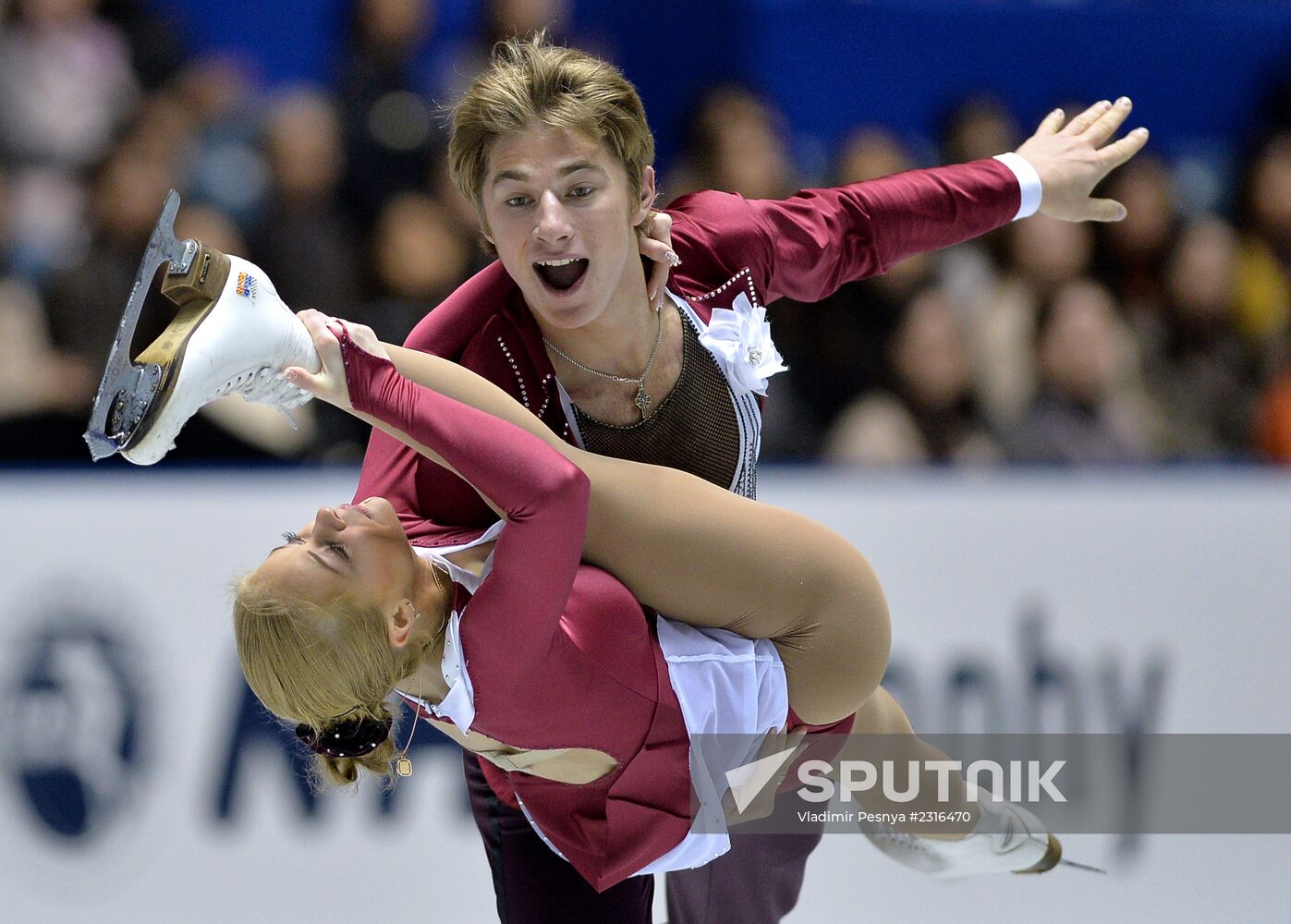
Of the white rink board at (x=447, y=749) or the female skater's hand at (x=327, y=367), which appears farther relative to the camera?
the white rink board at (x=447, y=749)

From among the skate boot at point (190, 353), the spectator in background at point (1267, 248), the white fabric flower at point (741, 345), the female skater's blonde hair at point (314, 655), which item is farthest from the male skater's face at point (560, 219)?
the spectator in background at point (1267, 248)

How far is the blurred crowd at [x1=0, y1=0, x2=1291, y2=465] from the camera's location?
4316 mm

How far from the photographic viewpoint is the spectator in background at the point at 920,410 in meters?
4.43

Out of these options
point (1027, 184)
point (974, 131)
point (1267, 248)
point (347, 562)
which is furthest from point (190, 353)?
point (1267, 248)

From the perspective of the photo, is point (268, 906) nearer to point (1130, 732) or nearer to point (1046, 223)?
point (1130, 732)

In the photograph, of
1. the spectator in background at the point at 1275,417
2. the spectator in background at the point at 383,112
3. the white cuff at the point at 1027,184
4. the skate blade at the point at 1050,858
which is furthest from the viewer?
the spectator in background at the point at 1275,417

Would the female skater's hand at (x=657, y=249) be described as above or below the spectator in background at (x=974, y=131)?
below

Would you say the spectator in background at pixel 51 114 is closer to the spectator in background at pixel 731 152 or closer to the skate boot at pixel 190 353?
the spectator in background at pixel 731 152

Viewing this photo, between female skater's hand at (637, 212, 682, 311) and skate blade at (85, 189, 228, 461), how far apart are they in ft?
2.48

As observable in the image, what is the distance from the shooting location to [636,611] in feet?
8.04

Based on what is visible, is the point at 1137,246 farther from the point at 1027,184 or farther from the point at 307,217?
the point at 307,217

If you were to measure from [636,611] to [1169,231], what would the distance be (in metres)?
3.31

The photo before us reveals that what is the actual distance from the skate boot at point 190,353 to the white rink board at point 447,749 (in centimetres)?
163

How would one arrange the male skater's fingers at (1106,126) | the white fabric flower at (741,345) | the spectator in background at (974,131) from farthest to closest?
1. the spectator in background at (974,131)
2. the male skater's fingers at (1106,126)
3. the white fabric flower at (741,345)
